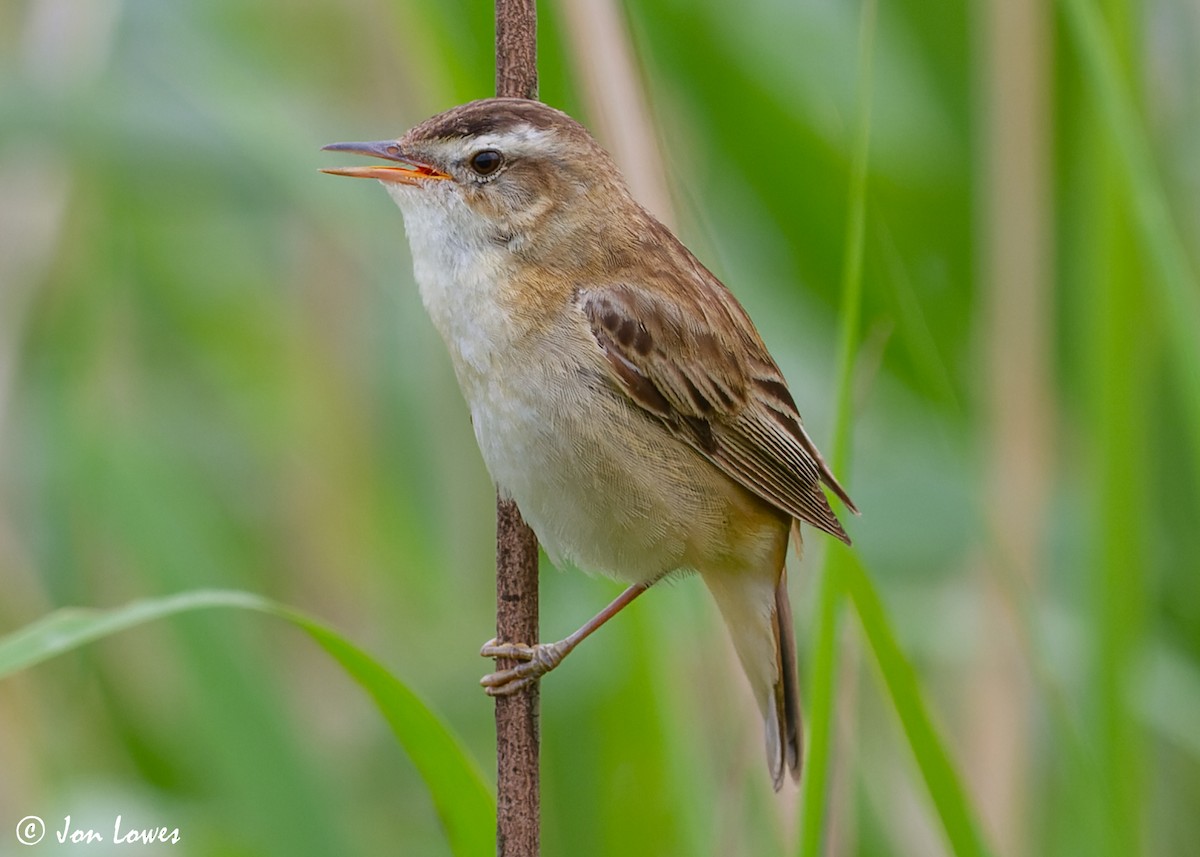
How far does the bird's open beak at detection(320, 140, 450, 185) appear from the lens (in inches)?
99.0

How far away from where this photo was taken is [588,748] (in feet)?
9.48

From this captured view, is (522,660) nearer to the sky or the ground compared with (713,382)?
nearer to the ground

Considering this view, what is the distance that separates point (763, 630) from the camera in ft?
9.64

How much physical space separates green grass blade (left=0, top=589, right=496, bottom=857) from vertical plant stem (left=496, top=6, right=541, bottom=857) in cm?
5

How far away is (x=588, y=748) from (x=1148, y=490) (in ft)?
3.82

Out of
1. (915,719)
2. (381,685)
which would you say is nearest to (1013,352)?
(915,719)

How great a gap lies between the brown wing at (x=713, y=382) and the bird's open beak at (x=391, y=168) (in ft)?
1.18

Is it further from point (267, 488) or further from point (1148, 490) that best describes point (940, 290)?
point (267, 488)

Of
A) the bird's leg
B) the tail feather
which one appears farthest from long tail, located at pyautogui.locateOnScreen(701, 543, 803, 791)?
Result: the bird's leg

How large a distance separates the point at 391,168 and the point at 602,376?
0.53m

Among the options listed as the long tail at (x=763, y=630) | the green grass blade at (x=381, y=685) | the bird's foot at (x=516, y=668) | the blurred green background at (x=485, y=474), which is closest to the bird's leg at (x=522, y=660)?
the bird's foot at (x=516, y=668)

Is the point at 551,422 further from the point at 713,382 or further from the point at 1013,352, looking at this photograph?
the point at 1013,352

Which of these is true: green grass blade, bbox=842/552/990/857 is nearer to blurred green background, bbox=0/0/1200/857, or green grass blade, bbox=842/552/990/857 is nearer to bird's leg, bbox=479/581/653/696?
blurred green background, bbox=0/0/1200/857

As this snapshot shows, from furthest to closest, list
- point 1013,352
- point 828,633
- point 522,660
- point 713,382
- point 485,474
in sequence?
point 485,474
point 1013,352
point 713,382
point 522,660
point 828,633
